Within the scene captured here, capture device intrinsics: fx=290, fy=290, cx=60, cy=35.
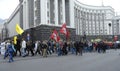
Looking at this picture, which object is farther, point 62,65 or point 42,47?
point 42,47

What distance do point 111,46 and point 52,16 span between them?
25.3 metres

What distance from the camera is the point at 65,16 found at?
88.6 meters

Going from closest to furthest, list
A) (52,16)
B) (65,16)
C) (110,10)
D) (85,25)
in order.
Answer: (52,16), (65,16), (85,25), (110,10)

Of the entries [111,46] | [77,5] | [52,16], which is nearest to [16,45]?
[111,46]

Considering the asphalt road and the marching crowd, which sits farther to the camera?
the marching crowd

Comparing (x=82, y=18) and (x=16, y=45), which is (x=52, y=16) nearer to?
(x=16, y=45)

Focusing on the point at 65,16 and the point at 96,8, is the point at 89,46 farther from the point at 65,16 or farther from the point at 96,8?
the point at 96,8

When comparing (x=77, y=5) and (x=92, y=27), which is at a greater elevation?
(x=77, y=5)

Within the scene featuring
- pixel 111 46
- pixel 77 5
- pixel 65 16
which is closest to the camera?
pixel 111 46

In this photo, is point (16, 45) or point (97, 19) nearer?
point (16, 45)

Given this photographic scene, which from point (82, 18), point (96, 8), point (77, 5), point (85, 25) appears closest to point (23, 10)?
point (77, 5)

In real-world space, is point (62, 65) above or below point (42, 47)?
below

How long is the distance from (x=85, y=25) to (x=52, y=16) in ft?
256

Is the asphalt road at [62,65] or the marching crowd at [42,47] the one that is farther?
the marching crowd at [42,47]
